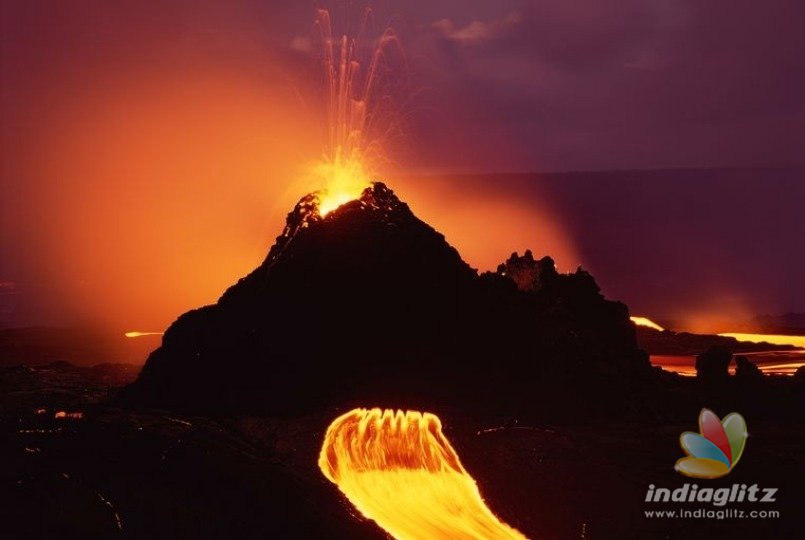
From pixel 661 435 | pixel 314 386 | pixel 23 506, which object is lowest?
pixel 23 506

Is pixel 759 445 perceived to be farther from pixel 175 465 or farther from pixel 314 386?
pixel 175 465

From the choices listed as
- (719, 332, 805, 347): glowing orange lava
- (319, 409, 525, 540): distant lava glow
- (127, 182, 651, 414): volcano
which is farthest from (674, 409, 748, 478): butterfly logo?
(719, 332, 805, 347): glowing orange lava

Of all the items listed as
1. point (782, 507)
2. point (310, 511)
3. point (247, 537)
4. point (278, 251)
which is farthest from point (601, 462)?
point (278, 251)

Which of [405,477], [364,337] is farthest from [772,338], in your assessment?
[405,477]

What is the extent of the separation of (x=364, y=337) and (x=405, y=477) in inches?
192

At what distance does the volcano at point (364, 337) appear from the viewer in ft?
57.5

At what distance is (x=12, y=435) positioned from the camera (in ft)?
37.6

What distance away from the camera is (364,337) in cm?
1809

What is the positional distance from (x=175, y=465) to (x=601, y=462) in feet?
26.9

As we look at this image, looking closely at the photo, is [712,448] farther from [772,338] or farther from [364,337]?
[772,338]

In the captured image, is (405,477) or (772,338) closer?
(405,477)

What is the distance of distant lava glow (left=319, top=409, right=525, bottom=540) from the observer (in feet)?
40.9

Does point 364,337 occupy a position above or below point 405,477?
above

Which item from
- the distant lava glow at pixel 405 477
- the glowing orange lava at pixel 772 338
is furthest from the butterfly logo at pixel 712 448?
the glowing orange lava at pixel 772 338
